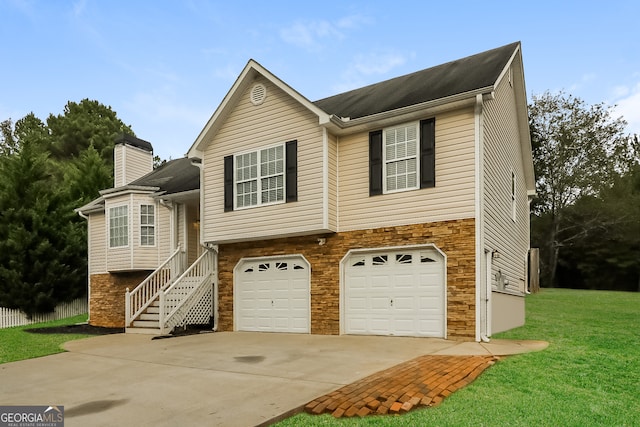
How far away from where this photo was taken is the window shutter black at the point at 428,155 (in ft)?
36.6

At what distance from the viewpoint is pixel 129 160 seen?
66.9 ft

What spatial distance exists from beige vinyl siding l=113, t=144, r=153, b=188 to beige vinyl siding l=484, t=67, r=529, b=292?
14953 mm

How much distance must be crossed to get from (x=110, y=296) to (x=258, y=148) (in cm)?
952

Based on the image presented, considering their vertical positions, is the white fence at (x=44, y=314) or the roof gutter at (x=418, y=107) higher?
the roof gutter at (x=418, y=107)

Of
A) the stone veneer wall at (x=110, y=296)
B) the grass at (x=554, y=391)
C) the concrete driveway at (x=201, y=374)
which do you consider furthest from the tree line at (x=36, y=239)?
the grass at (x=554, y=391)

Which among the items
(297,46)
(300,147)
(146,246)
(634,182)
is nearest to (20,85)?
(146,246)

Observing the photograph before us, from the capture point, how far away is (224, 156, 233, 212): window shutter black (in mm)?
13883

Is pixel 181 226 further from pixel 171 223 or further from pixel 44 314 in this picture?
pixel 44 314

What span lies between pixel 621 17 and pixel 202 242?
14.8 m

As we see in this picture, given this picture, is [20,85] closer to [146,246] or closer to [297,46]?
[146,246]

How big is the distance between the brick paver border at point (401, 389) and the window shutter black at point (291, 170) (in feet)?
20.3

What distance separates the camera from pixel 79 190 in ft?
89.9

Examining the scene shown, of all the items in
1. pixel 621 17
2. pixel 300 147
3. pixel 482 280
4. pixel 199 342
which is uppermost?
pixel 621 17

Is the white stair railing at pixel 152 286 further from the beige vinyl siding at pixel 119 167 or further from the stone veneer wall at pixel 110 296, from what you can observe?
the beige vinyl siding at pixel 119 167
